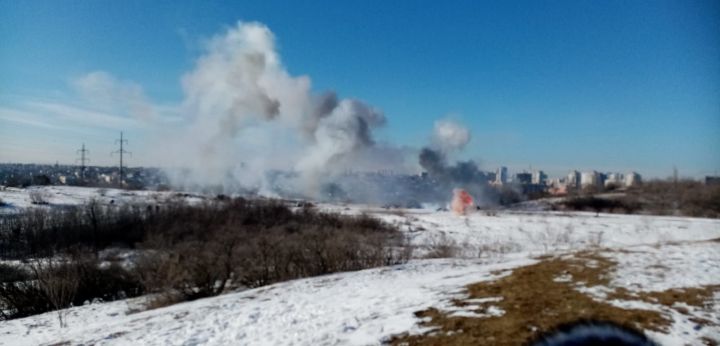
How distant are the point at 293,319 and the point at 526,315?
5.65 meters

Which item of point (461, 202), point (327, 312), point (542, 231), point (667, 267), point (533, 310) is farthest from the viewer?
point (461, 202)

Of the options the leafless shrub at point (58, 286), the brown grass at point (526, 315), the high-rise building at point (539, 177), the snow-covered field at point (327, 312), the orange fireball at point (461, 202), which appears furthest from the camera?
the high-rise building at point (539, 177)

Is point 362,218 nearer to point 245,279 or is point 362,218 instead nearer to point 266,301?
point 245,279

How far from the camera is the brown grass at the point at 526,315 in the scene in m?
8.06

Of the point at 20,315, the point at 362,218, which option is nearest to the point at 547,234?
the point at 362,218

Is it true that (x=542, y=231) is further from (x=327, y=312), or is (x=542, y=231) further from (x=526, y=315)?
(x=526, y=315)

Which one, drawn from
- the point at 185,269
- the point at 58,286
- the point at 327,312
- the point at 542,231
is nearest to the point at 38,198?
the point at 58,286

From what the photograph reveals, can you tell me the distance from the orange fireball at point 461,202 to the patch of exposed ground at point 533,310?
2036 inches

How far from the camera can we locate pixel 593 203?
7300cm

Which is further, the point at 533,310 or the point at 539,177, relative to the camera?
the point at 539,177

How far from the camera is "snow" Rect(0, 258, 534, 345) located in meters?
9.48

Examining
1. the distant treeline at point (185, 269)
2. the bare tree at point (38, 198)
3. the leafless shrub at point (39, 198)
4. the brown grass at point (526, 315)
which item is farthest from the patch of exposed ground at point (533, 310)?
the bare tree at point (38, 198)

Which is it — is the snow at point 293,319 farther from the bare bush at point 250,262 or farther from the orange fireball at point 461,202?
the orange fireball at point 461,202

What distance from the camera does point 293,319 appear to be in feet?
35.9
